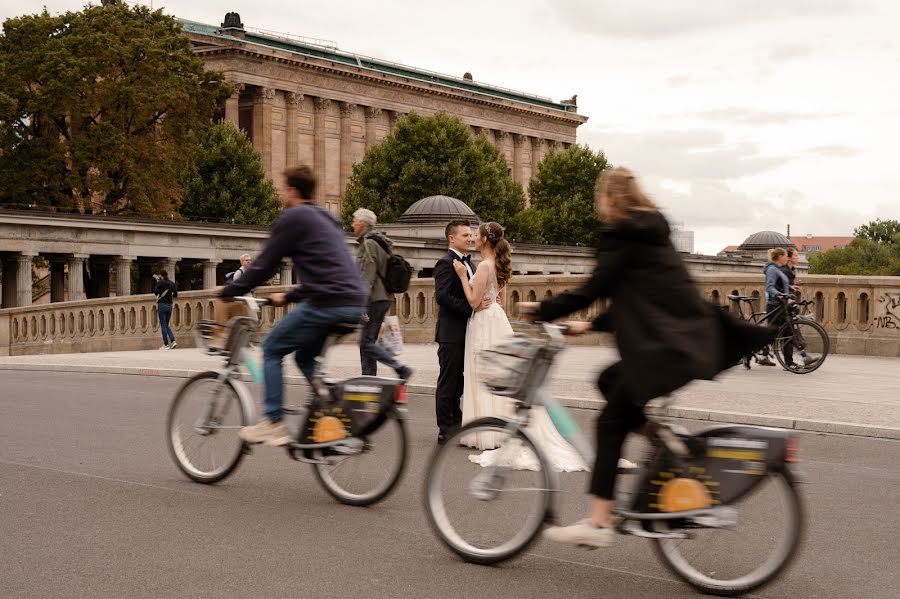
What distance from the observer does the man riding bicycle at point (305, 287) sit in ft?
24.1

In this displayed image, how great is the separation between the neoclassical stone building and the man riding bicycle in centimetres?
7474

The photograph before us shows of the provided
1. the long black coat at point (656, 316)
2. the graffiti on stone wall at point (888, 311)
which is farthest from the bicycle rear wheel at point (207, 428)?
the graffiti on stone wall at point (888, 311)

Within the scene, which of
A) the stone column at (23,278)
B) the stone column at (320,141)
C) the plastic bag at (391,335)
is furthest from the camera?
the stone column at (320,141)

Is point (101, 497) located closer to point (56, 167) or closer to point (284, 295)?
point (284, 295)

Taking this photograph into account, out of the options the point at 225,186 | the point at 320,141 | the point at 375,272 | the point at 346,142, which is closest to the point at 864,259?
the point at 346,142

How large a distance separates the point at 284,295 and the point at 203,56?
8181 cm

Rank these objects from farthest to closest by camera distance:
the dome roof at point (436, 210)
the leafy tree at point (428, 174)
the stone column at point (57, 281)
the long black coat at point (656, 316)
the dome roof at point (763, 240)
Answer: the leafy tree at point (428, 174), the dome roof at point (763, 240), the dome roof at point (436, 210), the stone column at point (57, 281), the long black coat at point (656, 316)

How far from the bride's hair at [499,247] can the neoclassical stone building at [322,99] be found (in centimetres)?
7252

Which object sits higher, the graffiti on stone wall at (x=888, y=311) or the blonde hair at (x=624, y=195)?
the blonde hair at (x=624, y=195)

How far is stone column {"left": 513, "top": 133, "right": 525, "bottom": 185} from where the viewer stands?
11479cm

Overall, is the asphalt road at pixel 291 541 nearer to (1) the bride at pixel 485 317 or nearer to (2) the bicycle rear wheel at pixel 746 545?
(2) the bicycle rear wheel at pixel 746 545

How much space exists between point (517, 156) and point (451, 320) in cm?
10644

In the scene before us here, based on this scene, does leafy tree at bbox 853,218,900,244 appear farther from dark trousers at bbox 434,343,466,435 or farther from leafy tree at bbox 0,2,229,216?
dark trousers at bbox 434,343,466,435

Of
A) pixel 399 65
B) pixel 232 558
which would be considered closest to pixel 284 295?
pixel 232 558
